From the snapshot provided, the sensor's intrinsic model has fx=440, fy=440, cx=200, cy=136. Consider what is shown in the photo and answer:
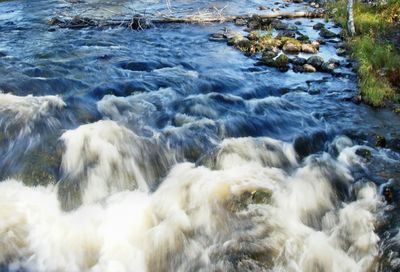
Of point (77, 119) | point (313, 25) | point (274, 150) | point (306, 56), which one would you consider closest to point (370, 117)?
point (274, 150)

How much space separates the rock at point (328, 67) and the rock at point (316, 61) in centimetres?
14

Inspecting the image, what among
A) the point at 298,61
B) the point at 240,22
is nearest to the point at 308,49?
the point at 298,61

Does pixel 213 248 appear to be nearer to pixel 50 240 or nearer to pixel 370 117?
pixel 50 240

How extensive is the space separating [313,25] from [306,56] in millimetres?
5209

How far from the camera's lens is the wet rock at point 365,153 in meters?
8.39

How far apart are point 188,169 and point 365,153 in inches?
137

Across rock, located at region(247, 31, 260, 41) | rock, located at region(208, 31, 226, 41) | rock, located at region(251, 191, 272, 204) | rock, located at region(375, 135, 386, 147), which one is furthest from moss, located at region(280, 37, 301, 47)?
rock, located at region(251, 191, 272, 204)

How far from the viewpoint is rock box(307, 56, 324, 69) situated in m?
13.4

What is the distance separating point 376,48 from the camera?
13359 millimetres

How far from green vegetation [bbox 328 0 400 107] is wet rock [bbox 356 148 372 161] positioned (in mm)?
2386

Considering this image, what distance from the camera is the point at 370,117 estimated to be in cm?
1008

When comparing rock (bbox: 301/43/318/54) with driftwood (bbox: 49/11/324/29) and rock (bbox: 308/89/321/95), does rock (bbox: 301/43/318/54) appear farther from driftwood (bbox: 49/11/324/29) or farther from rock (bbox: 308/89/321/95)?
driftwood (bbox: 49/11/324/29)

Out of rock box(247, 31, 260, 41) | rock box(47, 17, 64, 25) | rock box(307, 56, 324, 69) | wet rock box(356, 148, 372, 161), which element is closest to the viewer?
wet rock box(356, 148, 372, 161)

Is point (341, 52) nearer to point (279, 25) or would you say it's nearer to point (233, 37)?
point (233, 37)
